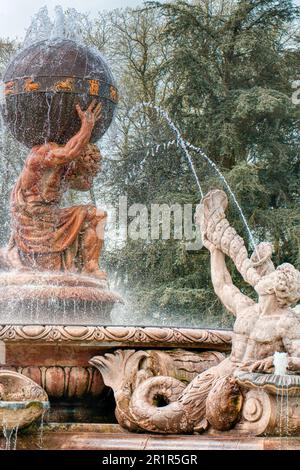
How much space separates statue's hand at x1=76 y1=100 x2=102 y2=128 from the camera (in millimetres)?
9750

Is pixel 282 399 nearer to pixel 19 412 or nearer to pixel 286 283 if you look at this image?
pixel 286 283

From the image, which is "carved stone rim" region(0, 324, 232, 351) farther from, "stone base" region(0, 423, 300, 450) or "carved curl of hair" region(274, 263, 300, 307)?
"carved curl of hair" region(274, 263, 300, 307)

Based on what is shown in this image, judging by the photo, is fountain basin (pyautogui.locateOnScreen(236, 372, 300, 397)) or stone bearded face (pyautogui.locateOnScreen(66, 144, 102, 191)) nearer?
fountain basin (pyautogui.locateOnScreen(236, 372, 300, 397))

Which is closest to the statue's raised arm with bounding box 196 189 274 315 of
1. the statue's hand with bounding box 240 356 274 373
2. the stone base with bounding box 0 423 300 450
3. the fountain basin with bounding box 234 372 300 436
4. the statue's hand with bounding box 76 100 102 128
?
the statue's hand with bounding box 240 356 274 373

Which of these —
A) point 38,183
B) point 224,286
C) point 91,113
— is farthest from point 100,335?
point 91,113

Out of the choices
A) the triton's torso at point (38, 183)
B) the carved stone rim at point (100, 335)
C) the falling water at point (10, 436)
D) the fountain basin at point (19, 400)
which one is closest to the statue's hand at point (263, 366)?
the carved stone rim at point (100, 335)

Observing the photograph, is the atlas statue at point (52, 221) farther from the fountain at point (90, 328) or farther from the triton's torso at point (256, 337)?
the triton's torso at point (256, 337)

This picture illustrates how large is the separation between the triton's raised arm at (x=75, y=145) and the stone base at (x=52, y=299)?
0.93 metres

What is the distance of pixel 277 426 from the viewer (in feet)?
23.0

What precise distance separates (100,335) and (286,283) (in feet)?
4.01

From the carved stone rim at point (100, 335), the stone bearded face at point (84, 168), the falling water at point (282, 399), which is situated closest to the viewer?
the falling water at point (282, 399)

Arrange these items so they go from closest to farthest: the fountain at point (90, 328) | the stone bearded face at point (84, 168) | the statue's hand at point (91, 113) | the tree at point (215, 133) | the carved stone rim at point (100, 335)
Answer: the fountain at point (90, 328) < the carved stone rim at point (100, 335) < the statue's hand at point (91, 113) < the stone bearded face at point (84, 168) < the tree at point (215, 133)

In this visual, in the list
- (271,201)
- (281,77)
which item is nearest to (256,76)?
(281,77)

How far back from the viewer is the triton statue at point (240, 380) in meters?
7.04
